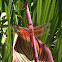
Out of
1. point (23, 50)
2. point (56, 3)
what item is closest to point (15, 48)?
point (23, 50)

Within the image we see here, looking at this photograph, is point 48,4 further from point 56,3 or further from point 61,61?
point 61,61

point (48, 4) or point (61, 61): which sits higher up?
point (48, 4)

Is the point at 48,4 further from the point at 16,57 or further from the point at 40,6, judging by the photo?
the point at 16,57

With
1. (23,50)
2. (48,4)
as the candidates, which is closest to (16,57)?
(23,50)

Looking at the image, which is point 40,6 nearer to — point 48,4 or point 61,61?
point 48,4

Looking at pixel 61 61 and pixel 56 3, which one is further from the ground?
pixel 56 3

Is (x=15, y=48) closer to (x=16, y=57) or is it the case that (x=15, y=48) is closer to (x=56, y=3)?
(x=16, y=57)

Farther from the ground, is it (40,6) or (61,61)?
(40,6)
